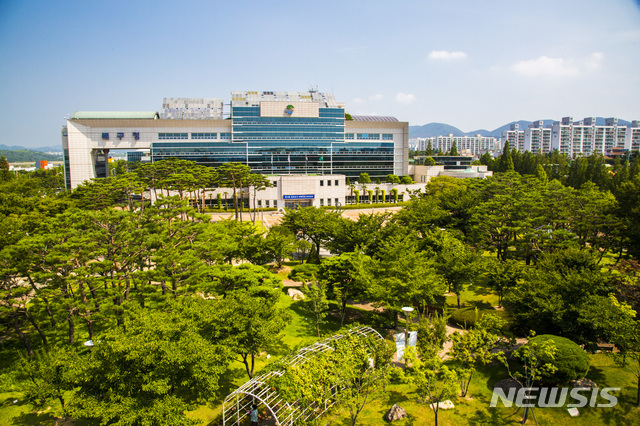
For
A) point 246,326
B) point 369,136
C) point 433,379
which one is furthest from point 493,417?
point 369,136

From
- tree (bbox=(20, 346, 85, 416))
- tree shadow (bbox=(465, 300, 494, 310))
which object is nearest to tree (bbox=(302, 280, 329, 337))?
tree shadow (bbox=(465, 300, 494, 310))

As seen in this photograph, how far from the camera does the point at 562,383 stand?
13727 millimetres

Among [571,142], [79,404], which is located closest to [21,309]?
[79,404]

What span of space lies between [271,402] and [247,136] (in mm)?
59703

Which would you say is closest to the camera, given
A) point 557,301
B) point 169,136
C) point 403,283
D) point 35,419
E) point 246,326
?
point 35,419

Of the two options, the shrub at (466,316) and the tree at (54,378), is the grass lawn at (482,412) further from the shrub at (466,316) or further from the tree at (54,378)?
the tree at (54,378)

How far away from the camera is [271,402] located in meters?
11.7

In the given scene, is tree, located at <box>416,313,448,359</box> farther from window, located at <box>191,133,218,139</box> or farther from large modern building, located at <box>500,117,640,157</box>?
large modern building, located at <box>500,117,640,157</box>

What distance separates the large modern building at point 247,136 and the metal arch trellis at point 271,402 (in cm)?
5697

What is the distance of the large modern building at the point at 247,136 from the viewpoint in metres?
64.7

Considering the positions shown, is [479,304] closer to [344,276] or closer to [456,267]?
[456,267]

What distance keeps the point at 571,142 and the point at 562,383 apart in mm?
171898

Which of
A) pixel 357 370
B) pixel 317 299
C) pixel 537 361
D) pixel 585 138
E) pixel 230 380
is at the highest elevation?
pixel 585 138

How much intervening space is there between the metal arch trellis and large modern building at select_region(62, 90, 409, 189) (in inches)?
2243
